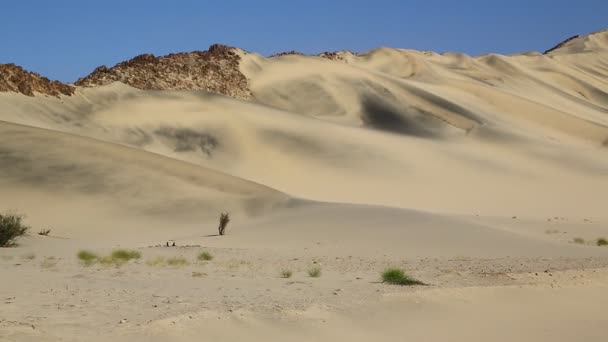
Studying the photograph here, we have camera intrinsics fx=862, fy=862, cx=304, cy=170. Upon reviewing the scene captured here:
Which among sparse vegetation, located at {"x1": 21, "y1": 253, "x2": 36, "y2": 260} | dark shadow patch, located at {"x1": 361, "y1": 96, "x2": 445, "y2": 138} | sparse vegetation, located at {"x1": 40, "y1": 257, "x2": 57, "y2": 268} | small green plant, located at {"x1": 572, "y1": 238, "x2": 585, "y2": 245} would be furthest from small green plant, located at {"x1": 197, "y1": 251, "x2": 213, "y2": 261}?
dark shadow patch, located at {"x1": 361, "y1": 96, "x2": 445, "y2": 138}

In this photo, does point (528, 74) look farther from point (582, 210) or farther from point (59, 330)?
point (59, 330)

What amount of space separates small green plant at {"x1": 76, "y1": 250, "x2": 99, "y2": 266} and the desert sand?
0.63 feet

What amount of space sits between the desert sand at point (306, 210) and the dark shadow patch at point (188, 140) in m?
0.11

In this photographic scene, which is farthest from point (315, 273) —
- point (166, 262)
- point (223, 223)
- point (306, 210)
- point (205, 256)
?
point (306, 210)

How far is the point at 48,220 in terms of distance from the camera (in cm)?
2427

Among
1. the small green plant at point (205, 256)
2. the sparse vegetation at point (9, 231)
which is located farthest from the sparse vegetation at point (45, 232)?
the small green plant at point (205, 256)

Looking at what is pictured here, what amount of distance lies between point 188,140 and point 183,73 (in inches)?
506

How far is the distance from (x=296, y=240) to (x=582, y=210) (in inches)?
690

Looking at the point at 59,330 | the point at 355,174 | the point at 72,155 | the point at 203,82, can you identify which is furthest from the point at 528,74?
the point at 59,330

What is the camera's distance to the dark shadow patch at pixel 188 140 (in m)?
A: 39.0

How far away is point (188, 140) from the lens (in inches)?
1563

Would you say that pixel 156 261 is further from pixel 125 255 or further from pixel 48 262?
pixel 48 262

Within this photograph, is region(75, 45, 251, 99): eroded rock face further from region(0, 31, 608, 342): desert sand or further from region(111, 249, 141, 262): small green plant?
region(111, 249, 141, 262): small green plant

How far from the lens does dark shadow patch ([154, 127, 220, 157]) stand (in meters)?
39.0
